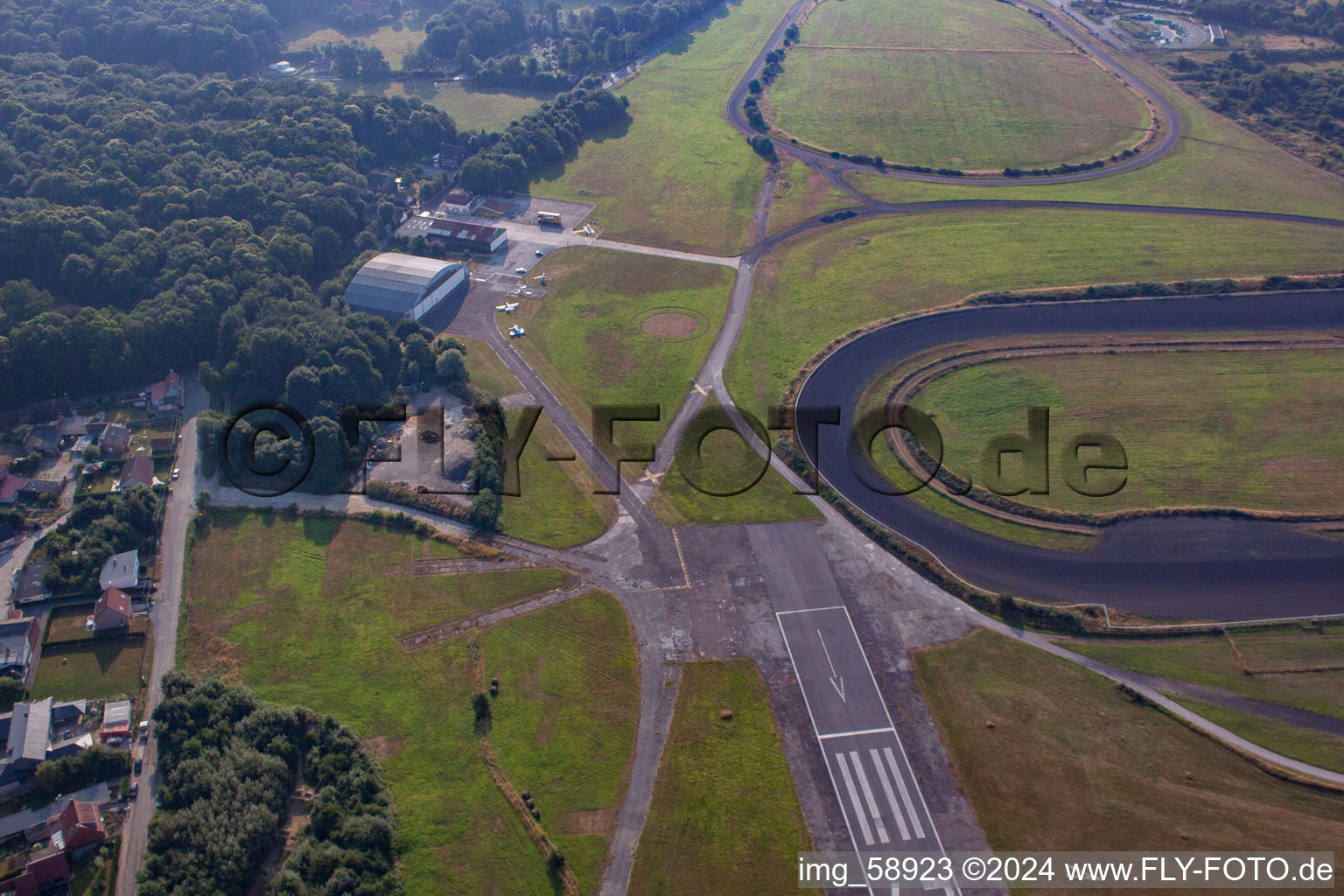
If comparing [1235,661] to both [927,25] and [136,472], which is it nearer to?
[136,472]

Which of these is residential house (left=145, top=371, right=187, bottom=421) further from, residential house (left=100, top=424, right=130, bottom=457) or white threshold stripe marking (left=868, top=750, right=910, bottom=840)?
white threshold stripe marking (left=868, top=750, right=910, bottom=840)

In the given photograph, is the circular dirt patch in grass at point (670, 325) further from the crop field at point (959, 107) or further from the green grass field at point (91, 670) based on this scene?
the green grass field at point (91, 670)

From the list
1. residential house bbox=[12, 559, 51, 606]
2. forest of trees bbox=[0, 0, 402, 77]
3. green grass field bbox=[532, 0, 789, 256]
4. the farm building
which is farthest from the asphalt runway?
forest of trees bbox=[0, 0, 402, 77]

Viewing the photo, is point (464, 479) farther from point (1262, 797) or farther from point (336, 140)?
point (336, 140)

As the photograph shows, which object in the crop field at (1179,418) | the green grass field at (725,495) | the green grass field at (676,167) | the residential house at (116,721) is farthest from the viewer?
the green grass field at (676,167)

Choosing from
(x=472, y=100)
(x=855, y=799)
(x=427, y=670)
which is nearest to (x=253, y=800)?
(x=427, y=670)

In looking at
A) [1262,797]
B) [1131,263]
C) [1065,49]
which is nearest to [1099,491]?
[1262,797]

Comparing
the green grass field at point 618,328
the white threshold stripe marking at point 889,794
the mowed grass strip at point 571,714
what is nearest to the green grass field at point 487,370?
the green grass field at point 618,328
